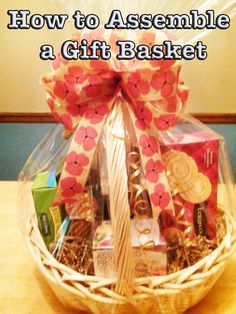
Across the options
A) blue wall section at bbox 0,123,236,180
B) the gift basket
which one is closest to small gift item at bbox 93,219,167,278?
the gift basket

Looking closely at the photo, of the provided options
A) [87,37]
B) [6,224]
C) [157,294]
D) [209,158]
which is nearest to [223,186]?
[209,158]

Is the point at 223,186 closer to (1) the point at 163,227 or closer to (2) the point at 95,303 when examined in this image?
(1) the point at 163,227

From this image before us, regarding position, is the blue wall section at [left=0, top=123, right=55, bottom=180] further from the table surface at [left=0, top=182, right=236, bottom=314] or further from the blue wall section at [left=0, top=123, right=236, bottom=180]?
the table surface at [left=0, top=182, right=236, bottom=314]

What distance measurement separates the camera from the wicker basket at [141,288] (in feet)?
1.59

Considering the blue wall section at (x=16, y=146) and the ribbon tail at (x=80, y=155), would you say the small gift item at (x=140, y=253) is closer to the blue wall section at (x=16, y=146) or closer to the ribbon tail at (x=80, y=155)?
the ribbon tail at (x=80, y=155)

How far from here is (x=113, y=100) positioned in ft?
1.65

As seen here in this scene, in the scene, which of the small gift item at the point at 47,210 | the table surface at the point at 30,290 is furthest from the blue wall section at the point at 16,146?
the small gift item at the point at 47,210

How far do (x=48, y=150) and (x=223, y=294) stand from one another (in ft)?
1.19

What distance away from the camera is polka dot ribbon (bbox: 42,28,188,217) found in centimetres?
48

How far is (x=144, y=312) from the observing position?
20.2 inches

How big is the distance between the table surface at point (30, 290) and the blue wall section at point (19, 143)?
76 cm

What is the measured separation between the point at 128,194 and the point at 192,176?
112 mm

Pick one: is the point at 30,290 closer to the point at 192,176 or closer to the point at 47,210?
the point at 47,210

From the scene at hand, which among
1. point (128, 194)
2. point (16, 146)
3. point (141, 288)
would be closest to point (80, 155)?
point (128, 194)
